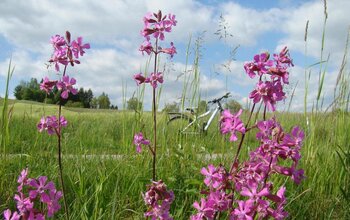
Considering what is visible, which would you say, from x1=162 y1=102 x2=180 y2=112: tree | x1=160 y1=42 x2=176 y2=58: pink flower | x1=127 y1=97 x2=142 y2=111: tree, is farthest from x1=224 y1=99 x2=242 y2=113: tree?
x1=160 y1=42 x2=176 y2=58: pink flower

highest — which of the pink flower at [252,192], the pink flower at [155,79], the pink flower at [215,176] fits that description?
the pink flower at [155,79]

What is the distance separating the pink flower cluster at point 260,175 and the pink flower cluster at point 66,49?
683 mm

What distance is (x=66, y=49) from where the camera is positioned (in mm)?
1568

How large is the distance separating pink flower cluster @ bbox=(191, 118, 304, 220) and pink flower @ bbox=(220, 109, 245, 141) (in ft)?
0.20

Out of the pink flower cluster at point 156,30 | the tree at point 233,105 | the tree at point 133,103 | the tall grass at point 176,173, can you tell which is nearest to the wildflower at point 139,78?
the pink flower cluster at point 156,30

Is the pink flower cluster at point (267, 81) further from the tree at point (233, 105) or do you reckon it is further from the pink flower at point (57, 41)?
the tree at point (233, 105)

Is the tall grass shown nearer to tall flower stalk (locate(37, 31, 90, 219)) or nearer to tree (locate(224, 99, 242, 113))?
tall flower stalk (locate(37, 31, 90, 219))

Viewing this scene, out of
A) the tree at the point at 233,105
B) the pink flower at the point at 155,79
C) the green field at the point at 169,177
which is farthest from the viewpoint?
the tree at the point at 233,105

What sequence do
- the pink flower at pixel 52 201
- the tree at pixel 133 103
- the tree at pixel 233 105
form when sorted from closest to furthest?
1. the pink flower at pixel 52 201
2. the tree at pixel 133 103
3. the tree at pixel 233 105

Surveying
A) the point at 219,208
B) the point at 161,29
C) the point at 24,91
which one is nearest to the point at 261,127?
the point at 219,208

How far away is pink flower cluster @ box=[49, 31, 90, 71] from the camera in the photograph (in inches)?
61.0

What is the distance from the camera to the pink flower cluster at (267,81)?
1299 millimetres

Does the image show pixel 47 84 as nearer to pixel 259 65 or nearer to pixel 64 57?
pixel 64 57

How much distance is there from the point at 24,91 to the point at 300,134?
6050cm
